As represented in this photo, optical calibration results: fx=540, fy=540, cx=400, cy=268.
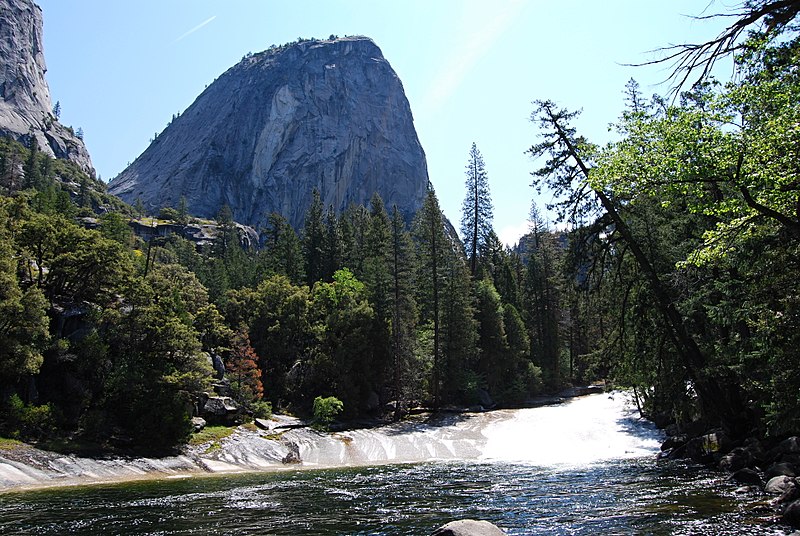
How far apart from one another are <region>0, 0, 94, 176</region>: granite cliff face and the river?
167 m

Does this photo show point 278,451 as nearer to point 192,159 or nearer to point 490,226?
point 490,226

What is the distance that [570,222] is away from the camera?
19.5 m

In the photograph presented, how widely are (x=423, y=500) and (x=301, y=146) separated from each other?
521 ft

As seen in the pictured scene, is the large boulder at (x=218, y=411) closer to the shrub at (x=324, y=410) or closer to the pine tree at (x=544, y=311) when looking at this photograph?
the shrub at (x=324, y=410)

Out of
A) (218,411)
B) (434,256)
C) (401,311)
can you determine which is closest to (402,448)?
(218,411)

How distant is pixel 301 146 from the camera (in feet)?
545

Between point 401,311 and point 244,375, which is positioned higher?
point 401,311

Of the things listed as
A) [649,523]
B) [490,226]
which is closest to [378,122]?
[490,226]

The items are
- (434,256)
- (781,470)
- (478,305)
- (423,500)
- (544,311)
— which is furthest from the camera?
(544,311)

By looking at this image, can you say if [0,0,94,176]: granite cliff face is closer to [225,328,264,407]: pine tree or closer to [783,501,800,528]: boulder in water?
[225,328,264,407]: pine tree

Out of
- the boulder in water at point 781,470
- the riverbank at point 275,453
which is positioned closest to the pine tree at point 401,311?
the riverbank at point 275,453

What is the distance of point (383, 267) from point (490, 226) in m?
26.0

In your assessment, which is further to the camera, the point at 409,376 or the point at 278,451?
the point at 409,376

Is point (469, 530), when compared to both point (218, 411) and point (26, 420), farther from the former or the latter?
point (218, 411)
